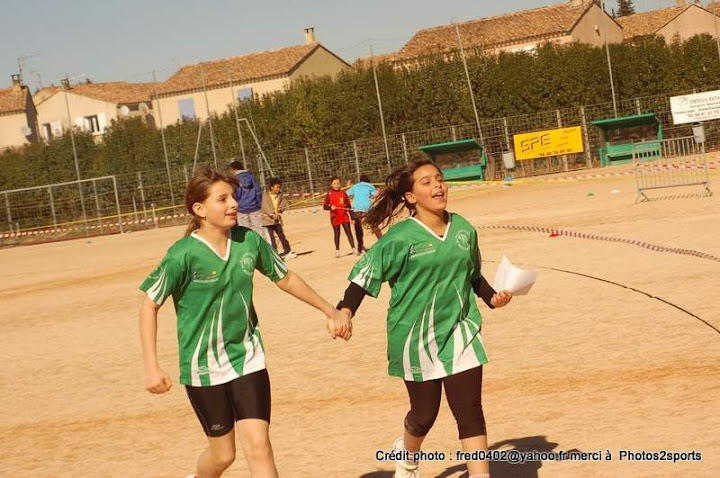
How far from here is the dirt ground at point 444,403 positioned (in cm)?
727

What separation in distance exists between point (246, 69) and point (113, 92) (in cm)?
1635

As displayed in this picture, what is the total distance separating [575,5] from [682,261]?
54.6 meters

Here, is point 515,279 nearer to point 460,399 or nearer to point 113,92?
point 460,399

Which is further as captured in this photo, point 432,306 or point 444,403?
point 444,403

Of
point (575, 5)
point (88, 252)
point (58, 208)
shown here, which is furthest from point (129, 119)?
point (575, 5)

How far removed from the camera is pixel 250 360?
567 cm

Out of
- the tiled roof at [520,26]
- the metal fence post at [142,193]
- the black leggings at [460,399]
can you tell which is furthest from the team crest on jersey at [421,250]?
the tiled roof at [520,26]

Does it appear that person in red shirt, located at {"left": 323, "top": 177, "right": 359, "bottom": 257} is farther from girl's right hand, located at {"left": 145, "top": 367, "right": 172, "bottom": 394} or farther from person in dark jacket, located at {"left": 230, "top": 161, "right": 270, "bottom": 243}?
girl's right hand, located at {"left": 145, "top": 367, "right": 172, "bottom": 394}

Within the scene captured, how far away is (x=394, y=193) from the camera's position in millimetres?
6367

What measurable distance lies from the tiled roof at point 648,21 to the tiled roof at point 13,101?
133 ft

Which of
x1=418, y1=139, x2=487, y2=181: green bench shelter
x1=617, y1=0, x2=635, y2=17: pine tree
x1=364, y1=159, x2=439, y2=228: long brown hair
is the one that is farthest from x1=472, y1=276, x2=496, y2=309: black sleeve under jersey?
x1=617, y1=0, x2=635, y2=17: pine tree

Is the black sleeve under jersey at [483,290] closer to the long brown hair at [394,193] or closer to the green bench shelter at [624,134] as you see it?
the long brown hair at [394,193]

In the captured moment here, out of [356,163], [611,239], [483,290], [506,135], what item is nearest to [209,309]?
[483,290]

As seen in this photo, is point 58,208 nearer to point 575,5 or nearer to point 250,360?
point 575,5
